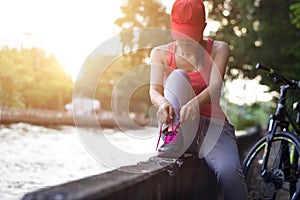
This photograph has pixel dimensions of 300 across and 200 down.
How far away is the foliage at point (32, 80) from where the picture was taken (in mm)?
48188

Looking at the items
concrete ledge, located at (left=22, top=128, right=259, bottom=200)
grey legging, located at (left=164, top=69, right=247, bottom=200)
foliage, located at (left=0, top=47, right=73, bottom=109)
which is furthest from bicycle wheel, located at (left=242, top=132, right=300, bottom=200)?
foliage, located at (left=0, top=47, right=73, bottom=109)

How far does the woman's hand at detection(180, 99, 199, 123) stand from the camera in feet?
7.43

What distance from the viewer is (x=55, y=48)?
50125 millimetres

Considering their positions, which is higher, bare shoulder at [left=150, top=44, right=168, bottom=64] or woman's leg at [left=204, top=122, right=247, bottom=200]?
bare shoulder at [left=150, top=44, right=168, bottom=64]

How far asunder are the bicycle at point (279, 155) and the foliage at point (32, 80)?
44611 mm

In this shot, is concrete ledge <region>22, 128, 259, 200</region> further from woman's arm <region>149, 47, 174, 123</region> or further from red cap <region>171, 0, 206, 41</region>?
red cap <region>171, 0, 206, 41</region>

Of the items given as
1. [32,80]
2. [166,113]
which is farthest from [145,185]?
[32,80]

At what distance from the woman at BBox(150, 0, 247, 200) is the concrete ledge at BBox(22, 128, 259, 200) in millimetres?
125

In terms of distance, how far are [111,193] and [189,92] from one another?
3.34 feet

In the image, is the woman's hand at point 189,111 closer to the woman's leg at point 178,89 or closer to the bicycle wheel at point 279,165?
the woman's leg at point 178,89

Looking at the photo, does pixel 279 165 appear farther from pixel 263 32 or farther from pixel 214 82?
pixel 263 32

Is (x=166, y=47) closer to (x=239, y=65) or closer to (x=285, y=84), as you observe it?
(x=285, y=84)

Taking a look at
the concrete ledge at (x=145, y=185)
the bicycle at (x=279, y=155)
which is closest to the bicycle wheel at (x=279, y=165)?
the bicycle at (x=279, y=155)

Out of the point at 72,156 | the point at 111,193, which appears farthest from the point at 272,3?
the point at 111,193
